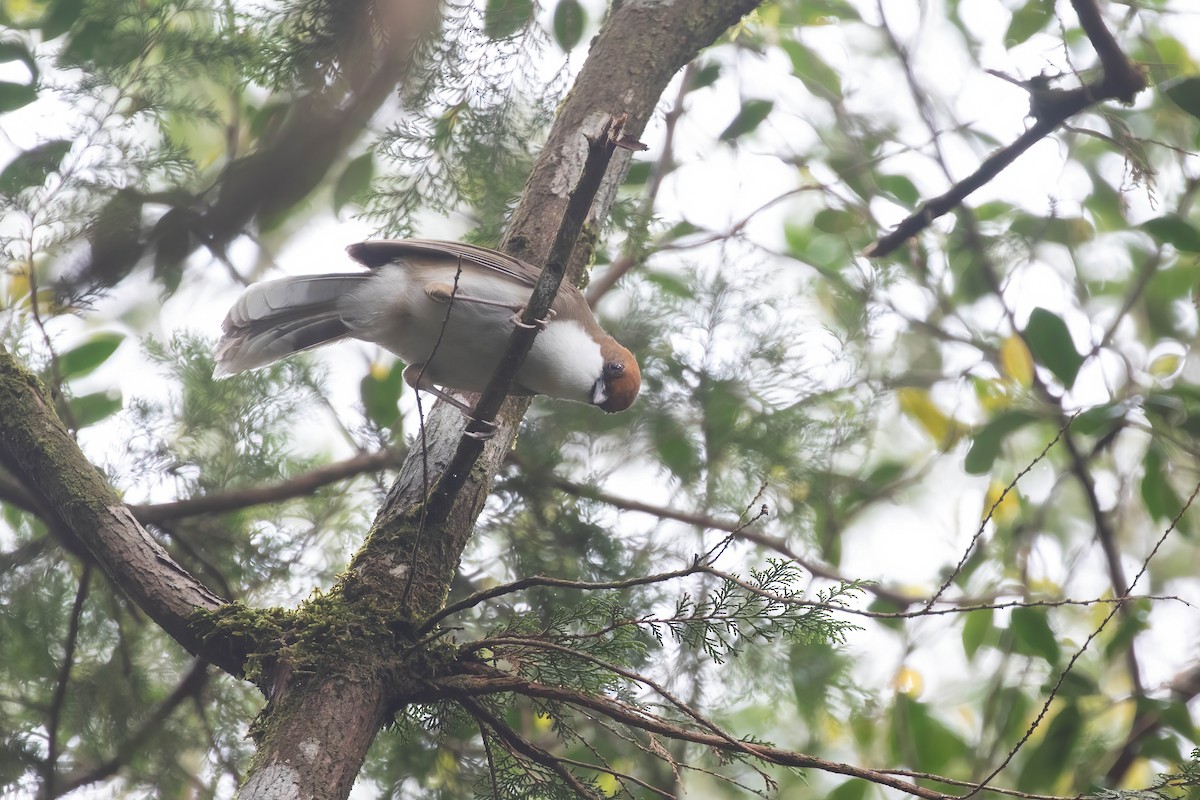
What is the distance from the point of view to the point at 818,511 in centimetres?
466

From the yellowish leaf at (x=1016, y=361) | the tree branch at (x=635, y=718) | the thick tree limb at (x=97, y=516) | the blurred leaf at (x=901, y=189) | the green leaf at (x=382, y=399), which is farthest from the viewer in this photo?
the yellowish leaf at (x=1016, y=361)

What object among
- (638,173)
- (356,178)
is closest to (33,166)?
(356,178)

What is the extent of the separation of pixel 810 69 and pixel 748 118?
77 cm

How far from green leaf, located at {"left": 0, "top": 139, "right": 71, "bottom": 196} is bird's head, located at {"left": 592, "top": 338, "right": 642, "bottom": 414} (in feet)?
7.01

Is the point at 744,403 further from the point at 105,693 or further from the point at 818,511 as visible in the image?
the point at 105,693

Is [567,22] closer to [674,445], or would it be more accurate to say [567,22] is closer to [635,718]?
[674,445]

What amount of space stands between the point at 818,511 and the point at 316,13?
3033 mm

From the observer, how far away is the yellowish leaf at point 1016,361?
200 inches

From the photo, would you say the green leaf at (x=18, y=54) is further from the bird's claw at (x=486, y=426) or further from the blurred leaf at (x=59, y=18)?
the bird's claw at (x=486, y=426)

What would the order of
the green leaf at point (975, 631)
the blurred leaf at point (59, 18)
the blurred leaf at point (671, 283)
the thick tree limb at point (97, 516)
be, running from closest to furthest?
the thick tree limb at point (97, 516), the blurred leaf at point (59, 18), the green leaf at point (975, 631), the blurred leaf at point (671, 283)

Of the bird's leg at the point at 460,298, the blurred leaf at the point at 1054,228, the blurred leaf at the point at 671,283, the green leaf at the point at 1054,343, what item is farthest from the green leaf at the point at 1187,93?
the bird's leg at the point at 460,298

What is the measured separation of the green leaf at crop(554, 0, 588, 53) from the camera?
4.32 metres

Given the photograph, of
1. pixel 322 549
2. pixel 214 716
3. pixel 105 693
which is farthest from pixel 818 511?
pixel 105 693

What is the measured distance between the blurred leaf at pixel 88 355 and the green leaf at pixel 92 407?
99mm
